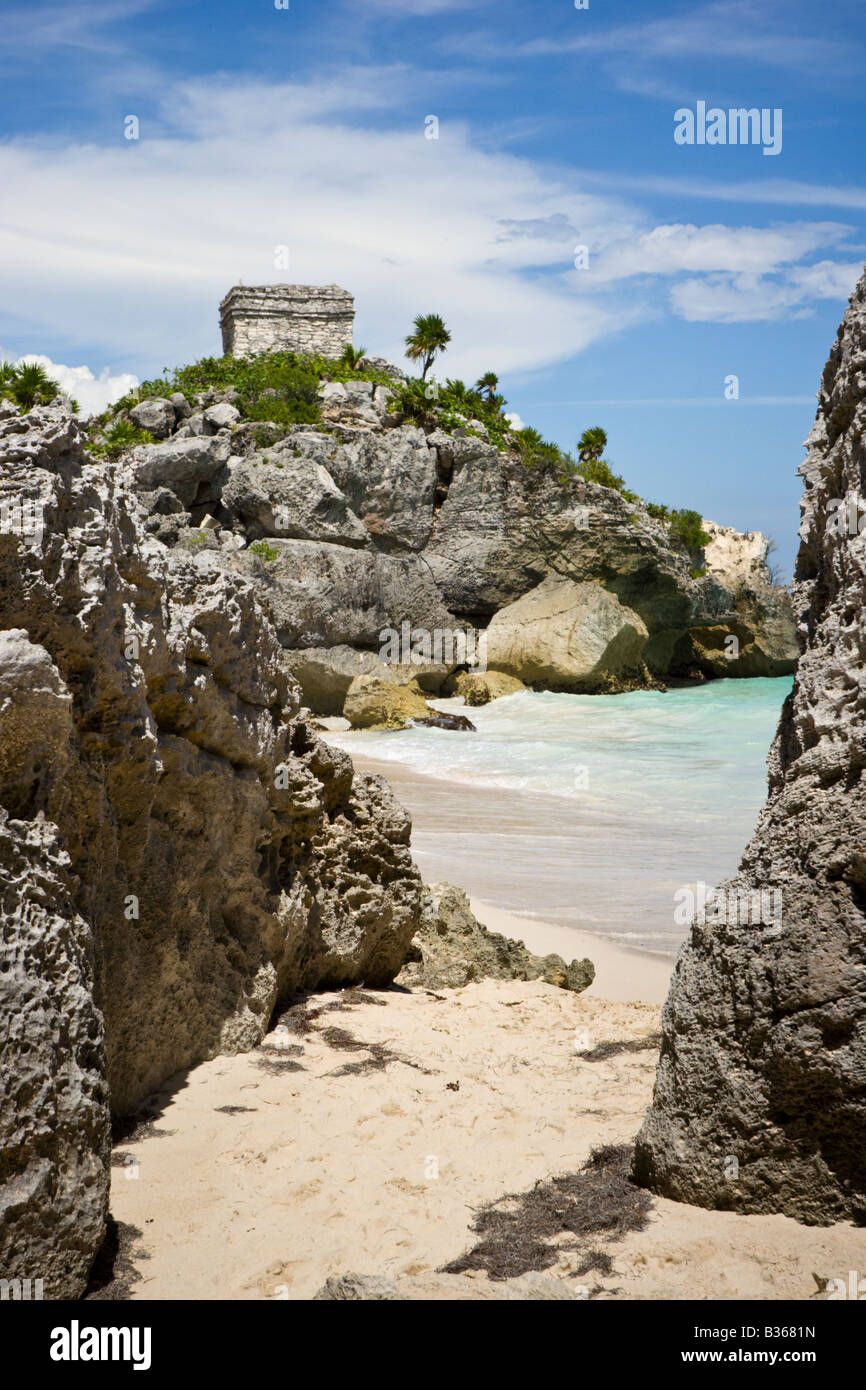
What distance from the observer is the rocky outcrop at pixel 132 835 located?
311 cm

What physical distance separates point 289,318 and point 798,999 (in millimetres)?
37438

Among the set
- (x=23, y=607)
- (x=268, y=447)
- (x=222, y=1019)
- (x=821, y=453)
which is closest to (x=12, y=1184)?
(x=23, y=607)

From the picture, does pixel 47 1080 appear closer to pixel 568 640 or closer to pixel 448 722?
pixel 448 722

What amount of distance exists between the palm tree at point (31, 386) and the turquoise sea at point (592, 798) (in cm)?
1143

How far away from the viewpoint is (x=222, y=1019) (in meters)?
5.12

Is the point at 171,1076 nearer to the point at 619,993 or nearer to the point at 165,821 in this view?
the point at 165,821

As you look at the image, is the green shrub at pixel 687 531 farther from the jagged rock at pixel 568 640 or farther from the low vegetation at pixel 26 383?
the low vegetation at pixel 26 383

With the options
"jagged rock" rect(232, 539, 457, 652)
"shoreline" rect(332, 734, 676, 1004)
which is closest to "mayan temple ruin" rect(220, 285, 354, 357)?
"jagged rock" rect(232, 539, 457, 652)

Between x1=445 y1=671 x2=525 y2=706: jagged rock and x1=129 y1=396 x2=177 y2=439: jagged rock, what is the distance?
35.5 feet

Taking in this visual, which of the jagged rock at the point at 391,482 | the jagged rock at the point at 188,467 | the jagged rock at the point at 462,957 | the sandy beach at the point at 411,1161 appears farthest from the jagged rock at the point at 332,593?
the sandy beach at the point at 411,1161

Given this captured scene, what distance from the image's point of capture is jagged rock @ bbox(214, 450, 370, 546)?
91.6ft

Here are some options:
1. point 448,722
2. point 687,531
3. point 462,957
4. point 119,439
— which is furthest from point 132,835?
point 687,531

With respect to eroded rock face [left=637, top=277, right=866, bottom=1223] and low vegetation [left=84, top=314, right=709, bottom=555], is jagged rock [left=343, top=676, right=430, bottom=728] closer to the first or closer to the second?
low vegetation [left=84, top=314, right=709, bottom=555]
